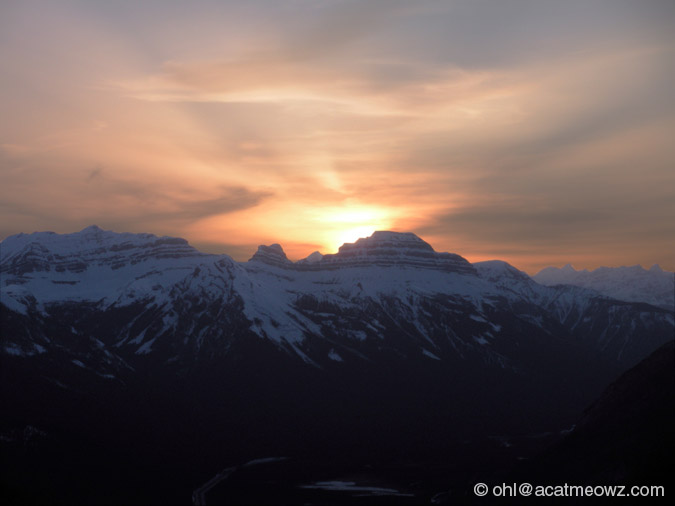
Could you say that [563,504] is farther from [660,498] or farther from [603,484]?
[660,498]

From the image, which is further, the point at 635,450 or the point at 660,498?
the point at 635,450

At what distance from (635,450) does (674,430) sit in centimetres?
1100

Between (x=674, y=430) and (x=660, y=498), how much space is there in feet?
82.8

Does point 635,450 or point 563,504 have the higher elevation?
point 635,450

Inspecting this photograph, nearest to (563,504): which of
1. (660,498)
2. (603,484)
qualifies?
(603,484)

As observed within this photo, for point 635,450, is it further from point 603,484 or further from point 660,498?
point 660,498

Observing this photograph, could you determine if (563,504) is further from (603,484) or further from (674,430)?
(674,430)

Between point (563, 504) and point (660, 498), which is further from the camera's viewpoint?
point (563, 504)

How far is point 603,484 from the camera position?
7682 inches

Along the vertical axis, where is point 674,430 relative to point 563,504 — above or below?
above

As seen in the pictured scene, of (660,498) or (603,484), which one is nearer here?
(660,498)

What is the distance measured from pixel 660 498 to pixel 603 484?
2225 centimetres

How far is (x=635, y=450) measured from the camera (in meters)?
199

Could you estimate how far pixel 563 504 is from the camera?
198 metres
